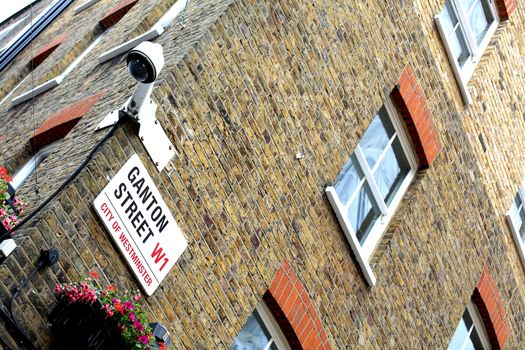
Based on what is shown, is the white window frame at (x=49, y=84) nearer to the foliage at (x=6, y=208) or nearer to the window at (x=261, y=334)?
the window at (x=261, y=334)

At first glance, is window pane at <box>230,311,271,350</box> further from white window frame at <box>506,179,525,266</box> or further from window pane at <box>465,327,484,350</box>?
white window frame at <box>506,179,525,266</box>

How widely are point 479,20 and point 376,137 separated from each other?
3.57 metres

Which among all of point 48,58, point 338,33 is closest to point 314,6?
point 338,33

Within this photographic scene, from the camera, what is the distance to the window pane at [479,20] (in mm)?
12125

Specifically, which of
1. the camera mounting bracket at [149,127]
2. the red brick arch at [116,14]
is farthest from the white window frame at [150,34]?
the camera mounting bracket at [149,127]

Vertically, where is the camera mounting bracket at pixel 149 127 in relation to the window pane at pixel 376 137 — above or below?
below

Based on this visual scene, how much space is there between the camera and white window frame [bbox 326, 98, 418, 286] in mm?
8555

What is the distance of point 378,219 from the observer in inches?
375

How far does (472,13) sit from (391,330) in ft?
16.4

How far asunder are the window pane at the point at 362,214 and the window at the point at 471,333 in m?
2.21

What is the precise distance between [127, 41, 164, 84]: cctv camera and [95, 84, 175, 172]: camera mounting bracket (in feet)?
1.18

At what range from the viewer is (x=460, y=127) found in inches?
429

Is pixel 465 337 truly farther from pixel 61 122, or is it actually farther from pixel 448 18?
pixel 61 122

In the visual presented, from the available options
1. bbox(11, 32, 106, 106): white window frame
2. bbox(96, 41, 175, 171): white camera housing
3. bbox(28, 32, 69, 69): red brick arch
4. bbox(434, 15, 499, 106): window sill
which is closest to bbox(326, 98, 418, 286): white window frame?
bbox(434, 15, 499, 106): window sill
